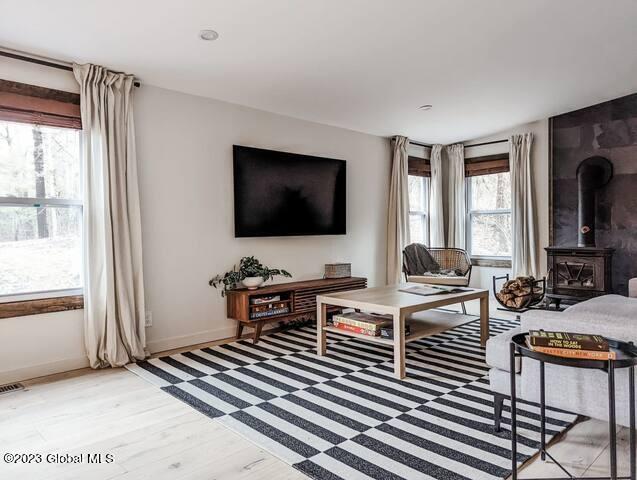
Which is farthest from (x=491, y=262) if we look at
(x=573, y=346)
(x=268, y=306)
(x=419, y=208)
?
(x=573, y=346)

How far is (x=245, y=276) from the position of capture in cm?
419

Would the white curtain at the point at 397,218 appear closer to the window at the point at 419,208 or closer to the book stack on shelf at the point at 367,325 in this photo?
the window at the point at 419,208

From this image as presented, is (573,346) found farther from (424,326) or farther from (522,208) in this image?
(522,208)

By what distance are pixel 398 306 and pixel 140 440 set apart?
1.71 metres

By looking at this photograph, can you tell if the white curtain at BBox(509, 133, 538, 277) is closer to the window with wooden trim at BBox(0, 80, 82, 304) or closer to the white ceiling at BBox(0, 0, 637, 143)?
the white ceiling at BBox(0, 0, 637, 143)

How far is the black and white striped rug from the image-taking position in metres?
1.95

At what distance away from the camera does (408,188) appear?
6.27m

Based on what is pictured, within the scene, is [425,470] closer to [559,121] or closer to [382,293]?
→ [382,293]

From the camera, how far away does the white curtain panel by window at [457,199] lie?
6.44 meters

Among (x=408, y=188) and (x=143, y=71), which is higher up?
(x=143, y=71)

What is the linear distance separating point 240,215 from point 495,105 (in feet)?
9.88

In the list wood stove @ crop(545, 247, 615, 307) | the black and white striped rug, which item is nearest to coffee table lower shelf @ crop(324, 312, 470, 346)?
the black and white striped rug

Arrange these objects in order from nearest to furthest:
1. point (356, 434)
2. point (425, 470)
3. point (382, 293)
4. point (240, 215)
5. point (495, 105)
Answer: point (425, 470) < point (356, 434) < point (382, 293) < point (240, 215) < point (495, 105)

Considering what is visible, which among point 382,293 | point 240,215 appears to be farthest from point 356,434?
point 240,215
